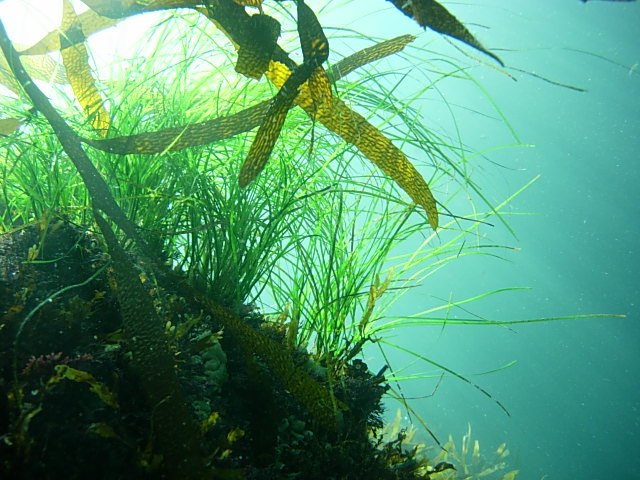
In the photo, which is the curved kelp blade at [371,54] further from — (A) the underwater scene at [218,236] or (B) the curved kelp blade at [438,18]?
(B) the curved kelp blade at [438,18]

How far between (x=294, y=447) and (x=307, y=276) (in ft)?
2.26

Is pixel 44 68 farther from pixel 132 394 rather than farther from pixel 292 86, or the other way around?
pixel 132 394

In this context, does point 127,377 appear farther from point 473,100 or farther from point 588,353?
point 588,353

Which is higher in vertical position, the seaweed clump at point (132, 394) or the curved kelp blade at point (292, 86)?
the curved kelp blade at point (292, 86)

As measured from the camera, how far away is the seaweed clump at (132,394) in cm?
72

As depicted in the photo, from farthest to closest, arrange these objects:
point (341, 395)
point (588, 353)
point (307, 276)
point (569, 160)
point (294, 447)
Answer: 1. point (588, 353)
2. point (569, 160)
3. point (307, 276)
4. point (341, 395)
5. point (294, 447)

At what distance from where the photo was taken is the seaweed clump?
72 centimetres

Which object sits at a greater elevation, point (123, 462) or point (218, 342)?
point (218, 342)

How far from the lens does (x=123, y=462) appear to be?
0.74 meters

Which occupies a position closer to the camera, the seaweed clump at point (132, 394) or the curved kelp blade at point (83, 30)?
the seaweed clump at point (132, 394)

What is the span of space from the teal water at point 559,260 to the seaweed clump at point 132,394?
3103 centimetres

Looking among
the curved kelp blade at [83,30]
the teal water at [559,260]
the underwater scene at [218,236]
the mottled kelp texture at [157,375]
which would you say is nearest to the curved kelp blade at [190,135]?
the underwater scene at [218,236]

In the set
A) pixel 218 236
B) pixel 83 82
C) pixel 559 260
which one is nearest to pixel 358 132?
pixel 218 236

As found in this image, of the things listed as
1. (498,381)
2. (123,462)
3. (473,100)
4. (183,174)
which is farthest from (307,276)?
(498,381)
